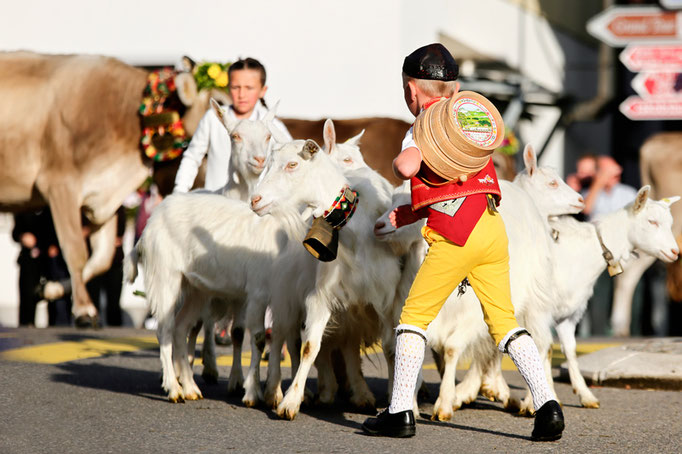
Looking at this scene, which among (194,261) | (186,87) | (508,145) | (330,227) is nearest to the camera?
(330,227)

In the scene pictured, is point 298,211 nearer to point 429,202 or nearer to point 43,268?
point 429,202

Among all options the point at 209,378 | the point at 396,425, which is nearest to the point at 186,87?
A: the point at 209,378

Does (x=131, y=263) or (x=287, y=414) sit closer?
(x=287, y=414)

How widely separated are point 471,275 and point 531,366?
0.53 meters

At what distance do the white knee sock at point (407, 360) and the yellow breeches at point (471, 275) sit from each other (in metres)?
0.05

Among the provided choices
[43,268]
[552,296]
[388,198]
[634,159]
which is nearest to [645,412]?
[552,296]

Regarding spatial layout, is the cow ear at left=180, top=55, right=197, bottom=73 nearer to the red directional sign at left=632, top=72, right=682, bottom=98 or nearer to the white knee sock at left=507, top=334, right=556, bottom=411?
the white knee sock at left=507, top=334, right=556, bottom=411

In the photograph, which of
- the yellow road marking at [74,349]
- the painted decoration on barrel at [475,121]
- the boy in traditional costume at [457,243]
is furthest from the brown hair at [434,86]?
the yellow road marking at [74,349]

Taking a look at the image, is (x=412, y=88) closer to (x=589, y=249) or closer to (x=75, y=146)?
(x=589, y=249)

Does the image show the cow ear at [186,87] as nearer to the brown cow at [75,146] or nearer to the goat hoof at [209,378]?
the brown cow at [75,146]

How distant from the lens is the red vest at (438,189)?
584cm

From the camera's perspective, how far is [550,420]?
227 inches

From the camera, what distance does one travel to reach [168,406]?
6.99m

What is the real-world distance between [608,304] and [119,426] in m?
9.27
